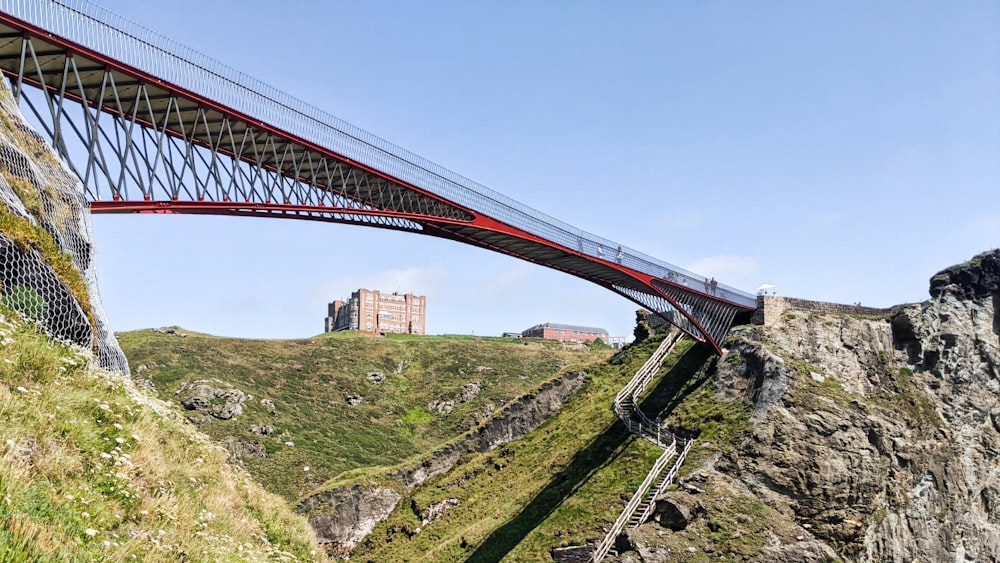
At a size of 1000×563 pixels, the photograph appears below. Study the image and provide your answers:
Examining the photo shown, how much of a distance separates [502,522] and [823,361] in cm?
2405

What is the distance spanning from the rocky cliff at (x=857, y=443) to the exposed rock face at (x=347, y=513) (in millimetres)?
22980

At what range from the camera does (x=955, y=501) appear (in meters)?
47.9

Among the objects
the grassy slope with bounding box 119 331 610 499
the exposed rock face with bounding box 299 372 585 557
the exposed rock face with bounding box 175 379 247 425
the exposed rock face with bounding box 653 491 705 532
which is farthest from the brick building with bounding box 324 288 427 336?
the exposed rock face with bounding box 653 491 705 532

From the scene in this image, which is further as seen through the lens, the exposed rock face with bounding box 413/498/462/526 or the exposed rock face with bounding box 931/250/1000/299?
the exposed rock face with bounding box 931/250/1000/299

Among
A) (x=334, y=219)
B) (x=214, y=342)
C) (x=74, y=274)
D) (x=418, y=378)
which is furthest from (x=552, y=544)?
(x=214, y=342)

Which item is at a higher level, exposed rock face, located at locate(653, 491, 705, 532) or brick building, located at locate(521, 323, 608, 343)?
brick building, located at locate(521, 323, 608, 343)

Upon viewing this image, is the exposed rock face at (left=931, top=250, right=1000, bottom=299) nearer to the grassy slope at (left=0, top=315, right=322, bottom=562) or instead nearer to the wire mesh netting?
the grassy slope at (left=0, top=315, right=322, bottom=562)

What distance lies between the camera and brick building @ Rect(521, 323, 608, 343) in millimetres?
170125

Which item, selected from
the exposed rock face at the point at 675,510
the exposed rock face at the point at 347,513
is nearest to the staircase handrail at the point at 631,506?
the exposed rock face at the point at 675,510

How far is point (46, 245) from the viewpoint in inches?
612

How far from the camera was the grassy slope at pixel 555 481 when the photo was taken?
4250 cm

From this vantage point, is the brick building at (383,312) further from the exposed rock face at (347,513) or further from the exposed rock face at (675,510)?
the exposed rock face at (675,510)

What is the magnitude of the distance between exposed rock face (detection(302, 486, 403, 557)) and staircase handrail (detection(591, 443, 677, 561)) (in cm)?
2100

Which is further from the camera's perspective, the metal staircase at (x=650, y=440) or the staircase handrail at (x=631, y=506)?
the metal staircase at (x=650, y=440)
